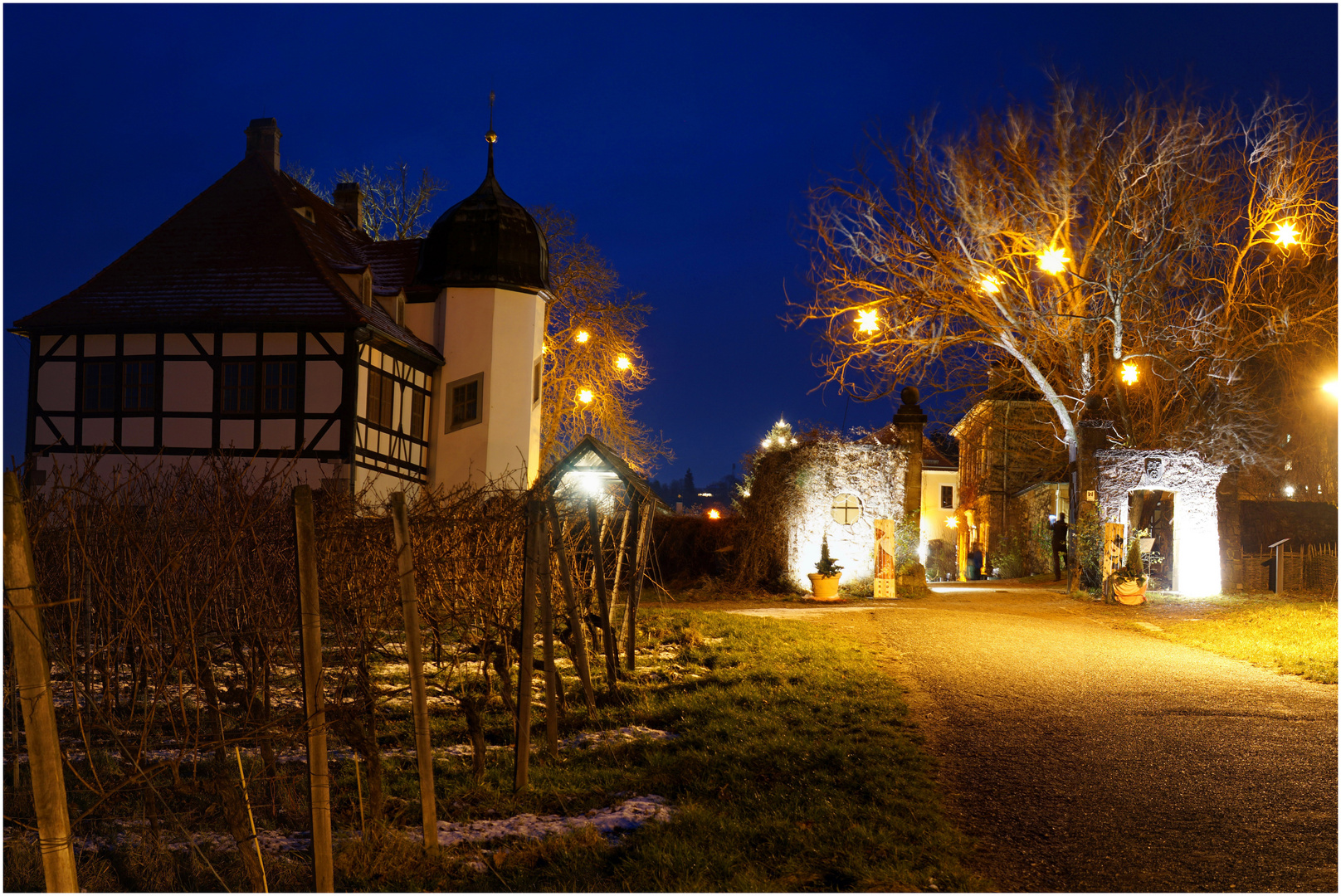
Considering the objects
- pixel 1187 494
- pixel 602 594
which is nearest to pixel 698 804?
pixel 602 594

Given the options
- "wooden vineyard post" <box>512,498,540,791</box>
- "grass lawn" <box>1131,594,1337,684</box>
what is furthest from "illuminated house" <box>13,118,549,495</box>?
"grass lawn" <box>1131,594,1337,684</box>

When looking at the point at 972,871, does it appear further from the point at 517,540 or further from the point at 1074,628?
the point at 1074,628

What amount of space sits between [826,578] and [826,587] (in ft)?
0.55

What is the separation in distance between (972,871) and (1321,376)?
96.4ft

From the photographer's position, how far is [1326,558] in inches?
731

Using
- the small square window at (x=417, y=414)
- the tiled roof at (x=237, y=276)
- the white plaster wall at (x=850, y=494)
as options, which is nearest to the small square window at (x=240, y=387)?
the tiled roof at (x=237, y=276)

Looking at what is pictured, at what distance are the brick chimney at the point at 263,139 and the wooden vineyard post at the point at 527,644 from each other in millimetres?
21072

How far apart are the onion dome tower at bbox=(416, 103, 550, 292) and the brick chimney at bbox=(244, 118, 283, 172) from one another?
173 inches

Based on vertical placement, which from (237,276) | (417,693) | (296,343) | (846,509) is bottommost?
(417,693)

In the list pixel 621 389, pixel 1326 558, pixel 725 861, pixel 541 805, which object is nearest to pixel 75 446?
pixel 621 389

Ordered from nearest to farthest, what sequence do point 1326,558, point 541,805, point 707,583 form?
1. point 541,805
2. point 1326,558
3. point 707,583

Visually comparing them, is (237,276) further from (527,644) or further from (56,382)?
(527,644)

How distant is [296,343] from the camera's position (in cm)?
1925

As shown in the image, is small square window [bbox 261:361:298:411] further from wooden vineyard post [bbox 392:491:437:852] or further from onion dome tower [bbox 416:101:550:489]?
wooden vineyard post [bbox 392:491:437:852]
